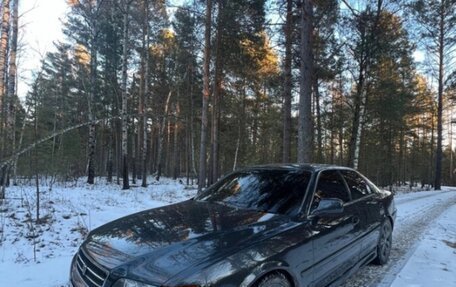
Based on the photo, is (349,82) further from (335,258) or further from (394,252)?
(335,258)

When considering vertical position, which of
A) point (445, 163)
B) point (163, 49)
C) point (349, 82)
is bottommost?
point (445, 163)

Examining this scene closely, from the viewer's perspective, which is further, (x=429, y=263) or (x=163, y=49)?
(x=163, y=49)

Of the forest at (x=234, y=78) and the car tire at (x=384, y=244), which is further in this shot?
the forest at (x=234, y=78)

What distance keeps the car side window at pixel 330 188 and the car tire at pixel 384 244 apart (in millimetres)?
1507

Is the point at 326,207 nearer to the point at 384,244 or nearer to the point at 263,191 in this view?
Answer: the point at 263,191

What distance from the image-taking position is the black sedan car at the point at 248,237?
2713 mm

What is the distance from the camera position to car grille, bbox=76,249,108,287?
2799 mm

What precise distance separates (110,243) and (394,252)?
18.3 ft

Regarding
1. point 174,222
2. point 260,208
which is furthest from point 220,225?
point 260,208

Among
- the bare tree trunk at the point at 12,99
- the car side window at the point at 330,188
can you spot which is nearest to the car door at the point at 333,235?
the car side window at the point at 330,188

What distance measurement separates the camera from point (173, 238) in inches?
121

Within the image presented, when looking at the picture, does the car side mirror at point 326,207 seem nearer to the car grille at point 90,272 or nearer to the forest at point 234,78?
the car grille at point 90,272

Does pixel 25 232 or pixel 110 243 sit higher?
pixel 110 243

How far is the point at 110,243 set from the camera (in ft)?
10.4
